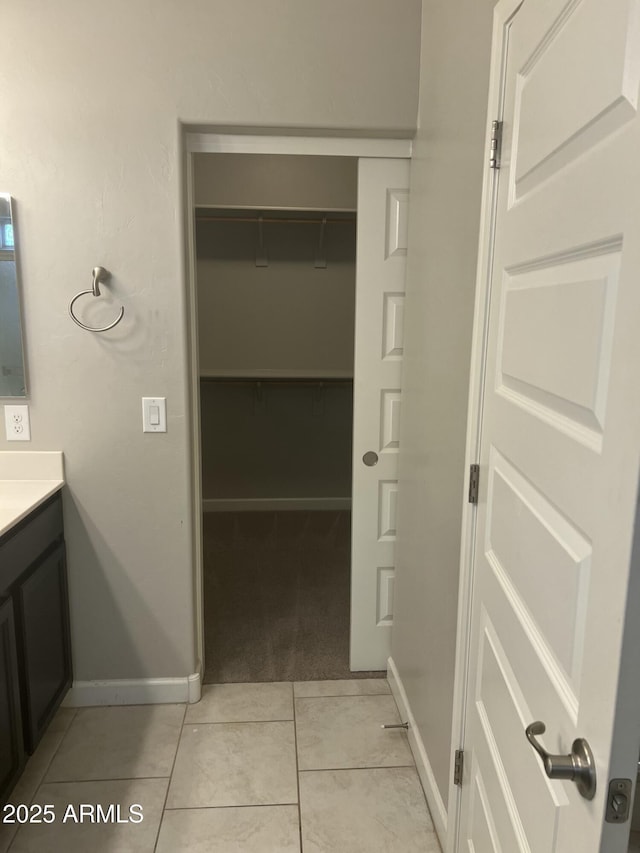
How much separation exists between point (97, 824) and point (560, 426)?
183 cm

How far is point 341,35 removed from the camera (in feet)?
6.76

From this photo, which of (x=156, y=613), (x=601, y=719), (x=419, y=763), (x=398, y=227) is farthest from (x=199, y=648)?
(x=601, y=719)

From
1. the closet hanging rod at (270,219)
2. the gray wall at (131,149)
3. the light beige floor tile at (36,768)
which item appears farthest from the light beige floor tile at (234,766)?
the closet hanging rod at (270,219)

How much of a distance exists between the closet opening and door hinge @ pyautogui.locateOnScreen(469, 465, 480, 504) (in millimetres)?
2143

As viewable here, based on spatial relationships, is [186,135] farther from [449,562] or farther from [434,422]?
[449,562]

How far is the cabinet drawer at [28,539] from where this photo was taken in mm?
1747

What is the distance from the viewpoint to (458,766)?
1.58m

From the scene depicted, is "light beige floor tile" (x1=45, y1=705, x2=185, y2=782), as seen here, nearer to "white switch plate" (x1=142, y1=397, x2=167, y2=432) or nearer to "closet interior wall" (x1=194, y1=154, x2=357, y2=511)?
"white switch plate" (x1=142, y1=397, x2=167, y2=432)

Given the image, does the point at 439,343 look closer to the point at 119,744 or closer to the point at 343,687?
the point at 343,687

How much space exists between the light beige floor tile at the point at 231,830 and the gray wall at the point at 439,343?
485mm

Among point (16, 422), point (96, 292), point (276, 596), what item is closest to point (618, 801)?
point (96, 292)

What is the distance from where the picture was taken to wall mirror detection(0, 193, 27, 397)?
2.08 metres

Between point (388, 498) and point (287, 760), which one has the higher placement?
point (388, 498)

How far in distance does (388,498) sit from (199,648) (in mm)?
998
